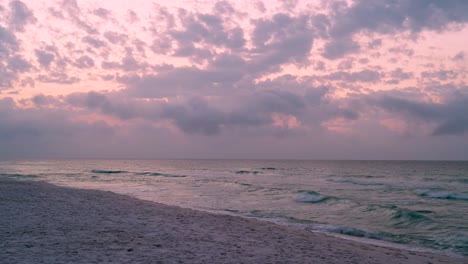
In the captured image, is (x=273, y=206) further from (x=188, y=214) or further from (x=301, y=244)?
(x=301, y=244)

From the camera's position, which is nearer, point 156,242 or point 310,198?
point 156,242

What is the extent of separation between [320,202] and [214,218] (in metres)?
13.8

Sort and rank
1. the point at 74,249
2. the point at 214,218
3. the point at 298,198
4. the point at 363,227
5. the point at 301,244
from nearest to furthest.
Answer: the point at 74,249, the point at 301,244, the point at 214,218, the point at 363,227, the point at 298,198

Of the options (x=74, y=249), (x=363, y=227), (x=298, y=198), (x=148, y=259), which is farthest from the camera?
(x=298, y=198)

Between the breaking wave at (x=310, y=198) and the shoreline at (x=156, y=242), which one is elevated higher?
the shoreline at (x=156, y=242)

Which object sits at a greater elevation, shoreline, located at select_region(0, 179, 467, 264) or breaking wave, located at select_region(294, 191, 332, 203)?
shoreline, located at select_region(0, 179, 467, 264)

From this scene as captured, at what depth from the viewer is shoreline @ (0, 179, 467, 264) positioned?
8812 millimetres

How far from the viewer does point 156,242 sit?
10438 mm

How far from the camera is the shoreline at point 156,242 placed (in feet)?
28.9

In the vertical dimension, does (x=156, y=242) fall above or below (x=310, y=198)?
above

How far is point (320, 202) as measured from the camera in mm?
28359

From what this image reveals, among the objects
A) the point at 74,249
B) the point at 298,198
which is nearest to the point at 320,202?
the point at 298,198

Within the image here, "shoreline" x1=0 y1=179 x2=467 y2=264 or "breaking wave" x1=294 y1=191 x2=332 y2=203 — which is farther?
"breaking wave" x1=294 y1=191 x2=332 y2=203

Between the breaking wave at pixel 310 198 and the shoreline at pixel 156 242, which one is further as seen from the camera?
the breaking wave at pixel 310 198
